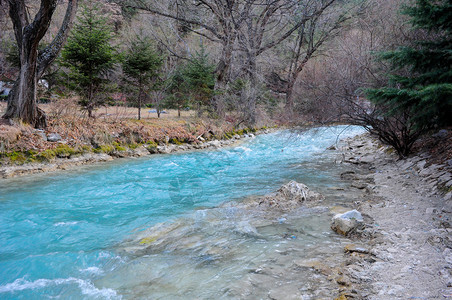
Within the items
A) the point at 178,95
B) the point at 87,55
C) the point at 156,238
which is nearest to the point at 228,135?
the point at 178,95

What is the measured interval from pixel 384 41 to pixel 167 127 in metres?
9.08

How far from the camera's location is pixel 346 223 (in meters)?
3.78

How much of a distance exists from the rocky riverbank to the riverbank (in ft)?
24.7

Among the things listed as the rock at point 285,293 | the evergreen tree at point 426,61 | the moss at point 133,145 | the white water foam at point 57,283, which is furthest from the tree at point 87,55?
the rock at point 285,293

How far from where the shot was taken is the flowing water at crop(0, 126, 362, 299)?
2.85 meters

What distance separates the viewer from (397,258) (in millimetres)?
2953

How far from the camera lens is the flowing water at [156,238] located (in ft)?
9.36

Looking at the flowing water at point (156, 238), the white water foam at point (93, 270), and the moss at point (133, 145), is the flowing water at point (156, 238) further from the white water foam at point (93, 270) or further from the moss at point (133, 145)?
the moss at point (133, 145)

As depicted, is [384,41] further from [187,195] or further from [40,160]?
[40,160]

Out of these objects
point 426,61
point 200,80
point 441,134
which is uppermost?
point 200,80

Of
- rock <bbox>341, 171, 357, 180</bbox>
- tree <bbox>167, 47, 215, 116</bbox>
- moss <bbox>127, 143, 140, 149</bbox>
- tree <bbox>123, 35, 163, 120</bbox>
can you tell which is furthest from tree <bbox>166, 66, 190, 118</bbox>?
rock <bbox>341, 171, 357, 180</bbox>

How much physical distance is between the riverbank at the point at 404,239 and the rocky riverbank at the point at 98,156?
7520 millimetres

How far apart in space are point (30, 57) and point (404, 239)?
10.4 m

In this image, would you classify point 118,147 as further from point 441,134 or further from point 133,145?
point 441,134
